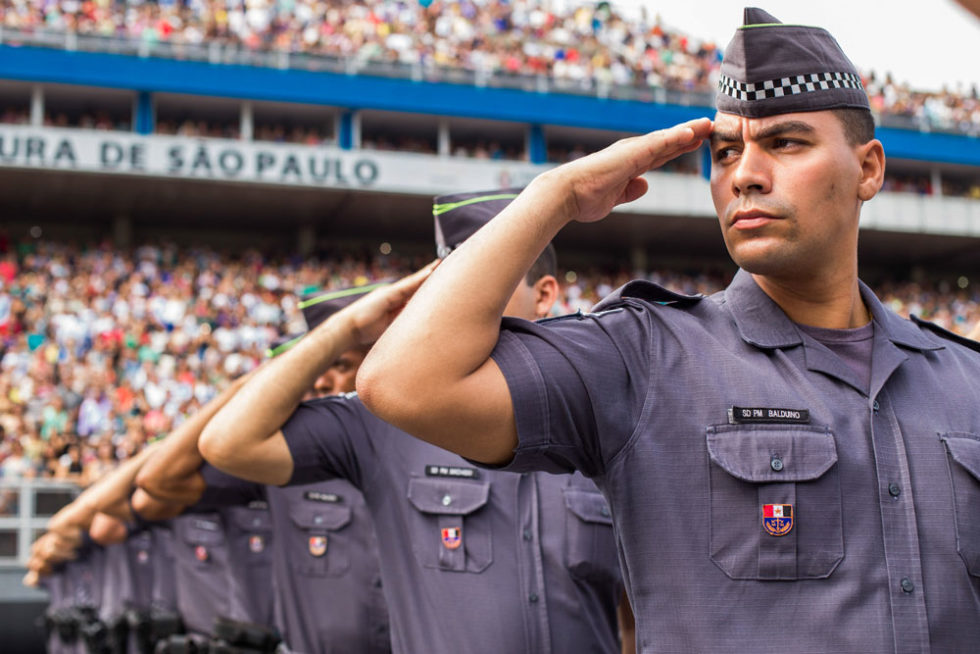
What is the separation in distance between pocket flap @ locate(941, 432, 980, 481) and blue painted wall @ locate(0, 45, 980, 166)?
87.9ft

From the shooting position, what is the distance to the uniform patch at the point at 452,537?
10.8 feet

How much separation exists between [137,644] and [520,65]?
24.2m

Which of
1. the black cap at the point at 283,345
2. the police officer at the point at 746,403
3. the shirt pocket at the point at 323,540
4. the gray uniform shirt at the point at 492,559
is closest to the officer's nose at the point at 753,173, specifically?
the police officer at the point at 746,403

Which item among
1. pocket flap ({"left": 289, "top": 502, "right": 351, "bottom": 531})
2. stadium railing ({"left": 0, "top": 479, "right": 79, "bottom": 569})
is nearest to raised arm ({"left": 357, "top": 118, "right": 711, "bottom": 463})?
pocket flap ({"left": 289, "top": 502, "right": 351, "bottom": 531})

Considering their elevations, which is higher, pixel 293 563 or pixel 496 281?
pixel 496 281

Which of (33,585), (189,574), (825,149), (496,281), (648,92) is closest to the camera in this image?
(496,281)

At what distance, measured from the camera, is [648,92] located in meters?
29.9

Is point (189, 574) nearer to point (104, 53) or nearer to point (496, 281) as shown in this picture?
point (496, 281)

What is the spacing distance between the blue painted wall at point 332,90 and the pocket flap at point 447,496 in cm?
2548

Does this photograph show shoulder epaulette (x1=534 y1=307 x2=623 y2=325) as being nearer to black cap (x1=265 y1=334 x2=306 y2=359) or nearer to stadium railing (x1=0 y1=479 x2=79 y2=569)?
black cap (x1=265 y1=334 x2=306 y2=359)

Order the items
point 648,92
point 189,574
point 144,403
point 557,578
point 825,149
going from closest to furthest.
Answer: point 825,149, point 557,578, point 189,574, point 144,403, point 648,92

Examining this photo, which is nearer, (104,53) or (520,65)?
(104,53)

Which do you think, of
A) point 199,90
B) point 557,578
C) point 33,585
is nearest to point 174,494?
point 557,578

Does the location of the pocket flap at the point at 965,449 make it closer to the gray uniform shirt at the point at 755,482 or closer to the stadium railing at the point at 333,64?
the gray uniform shirt at the point at 755,482
